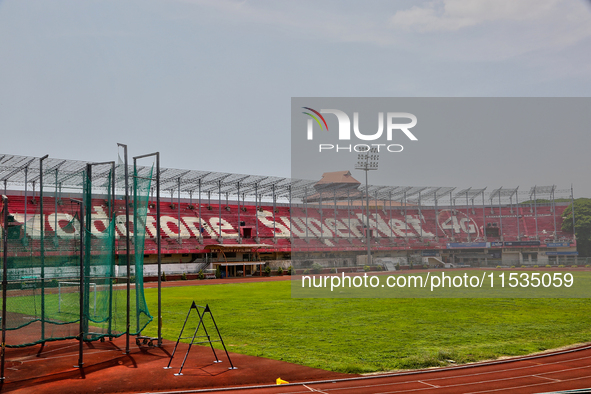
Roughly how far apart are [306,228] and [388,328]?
4821cm

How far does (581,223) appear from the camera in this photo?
3255 inches

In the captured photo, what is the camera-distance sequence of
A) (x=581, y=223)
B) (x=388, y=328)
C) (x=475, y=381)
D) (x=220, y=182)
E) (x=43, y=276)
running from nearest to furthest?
1. (x=475, y=381)
2. (x=43, y=276)
3. (x=388, y=328)
4. (x=220, y=182)
5. (x=581, y=223)

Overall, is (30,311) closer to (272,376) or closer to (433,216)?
(272,376)

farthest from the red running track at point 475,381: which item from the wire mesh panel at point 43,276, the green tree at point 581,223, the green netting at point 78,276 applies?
the green tree at point 581,223

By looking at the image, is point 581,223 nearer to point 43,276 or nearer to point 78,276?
point 78,276

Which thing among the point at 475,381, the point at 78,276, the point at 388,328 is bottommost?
the point at 388,328

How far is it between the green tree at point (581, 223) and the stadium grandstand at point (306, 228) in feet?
4.37

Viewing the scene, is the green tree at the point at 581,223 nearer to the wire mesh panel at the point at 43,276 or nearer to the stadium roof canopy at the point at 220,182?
the stadium roof canopy at the point at 220,182

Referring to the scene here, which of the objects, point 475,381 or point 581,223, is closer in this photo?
point 475,381

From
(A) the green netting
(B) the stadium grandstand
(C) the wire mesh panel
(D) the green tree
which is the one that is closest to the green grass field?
(A) the green netting

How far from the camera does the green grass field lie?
14.0 meters

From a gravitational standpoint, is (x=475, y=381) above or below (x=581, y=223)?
below

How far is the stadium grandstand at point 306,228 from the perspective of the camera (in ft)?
184

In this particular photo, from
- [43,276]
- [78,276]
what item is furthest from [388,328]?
[43,276]
